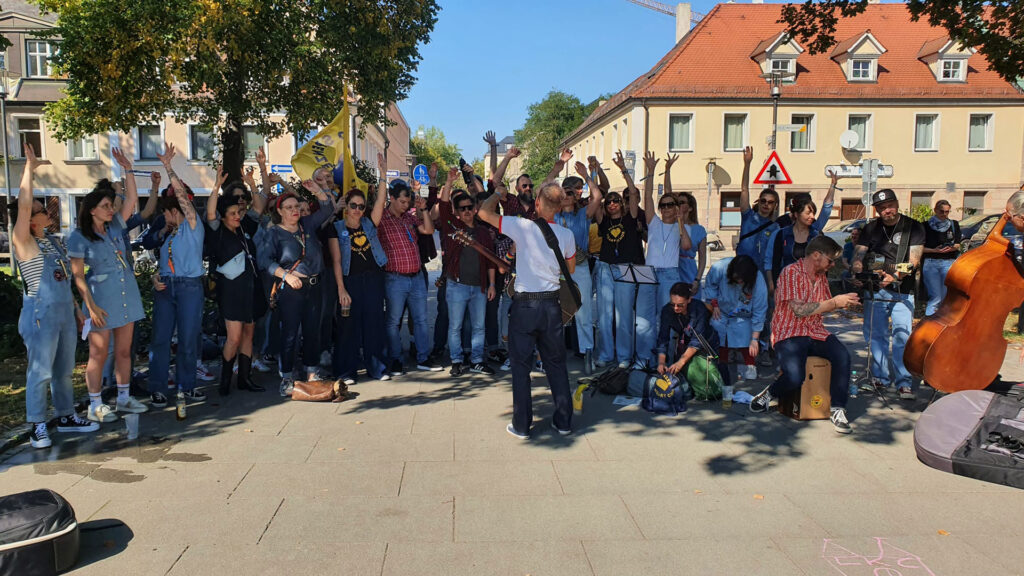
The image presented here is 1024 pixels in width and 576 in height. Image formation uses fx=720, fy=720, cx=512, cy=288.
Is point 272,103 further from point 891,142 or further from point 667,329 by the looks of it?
point 891,142

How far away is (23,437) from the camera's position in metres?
5.42

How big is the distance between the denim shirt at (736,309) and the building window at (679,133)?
93.9 ft

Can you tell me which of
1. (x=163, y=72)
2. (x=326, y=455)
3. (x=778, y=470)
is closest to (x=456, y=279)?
(x=326, y=455)

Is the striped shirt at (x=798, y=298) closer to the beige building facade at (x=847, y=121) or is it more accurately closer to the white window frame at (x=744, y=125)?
the beige building facade at (x=847, y=121)

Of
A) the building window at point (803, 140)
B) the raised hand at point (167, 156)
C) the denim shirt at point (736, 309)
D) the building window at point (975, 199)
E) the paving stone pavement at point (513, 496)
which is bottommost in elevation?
the paving stone pavement at point (513, 496)

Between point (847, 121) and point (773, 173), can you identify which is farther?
point (847, 121)

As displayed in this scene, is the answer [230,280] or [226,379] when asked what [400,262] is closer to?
[230,280]

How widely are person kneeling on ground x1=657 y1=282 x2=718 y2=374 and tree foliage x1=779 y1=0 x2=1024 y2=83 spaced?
552 centimetres

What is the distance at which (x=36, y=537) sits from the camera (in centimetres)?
332

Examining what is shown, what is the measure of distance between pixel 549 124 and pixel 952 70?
1784 inches

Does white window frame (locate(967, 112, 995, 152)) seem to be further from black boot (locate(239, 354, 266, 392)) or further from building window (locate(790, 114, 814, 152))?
black boot (locate(239, 354, 266, 392))

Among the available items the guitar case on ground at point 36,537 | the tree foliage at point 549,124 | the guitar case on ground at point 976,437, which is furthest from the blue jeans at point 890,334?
the tree foliage at point 549,124

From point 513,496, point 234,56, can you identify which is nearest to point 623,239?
point 513,496

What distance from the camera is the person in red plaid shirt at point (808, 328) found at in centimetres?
568
